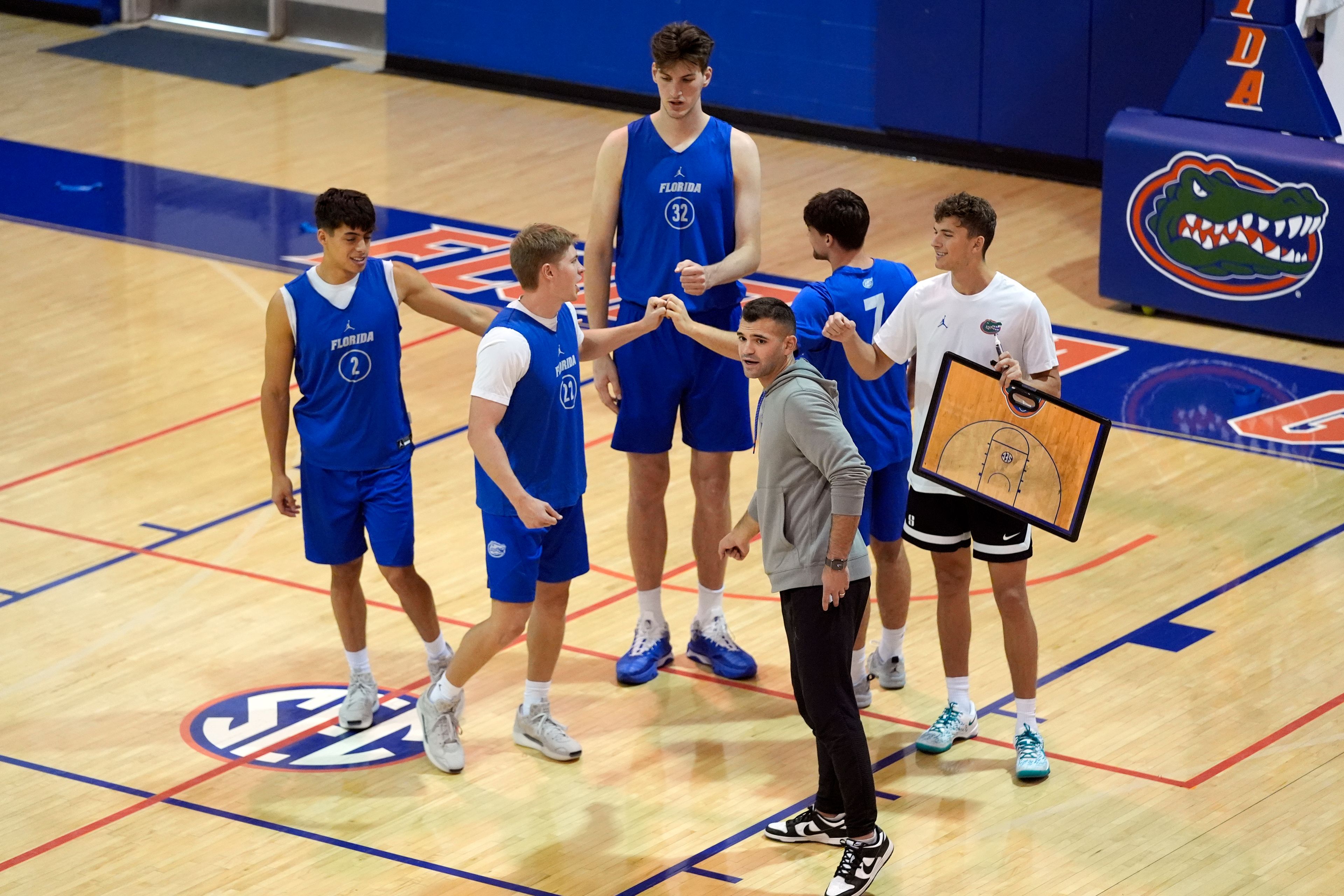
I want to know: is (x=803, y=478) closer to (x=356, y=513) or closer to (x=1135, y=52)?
(x=356, y=513)

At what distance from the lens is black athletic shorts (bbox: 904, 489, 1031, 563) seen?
252 inches

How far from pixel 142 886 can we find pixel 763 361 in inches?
92.1

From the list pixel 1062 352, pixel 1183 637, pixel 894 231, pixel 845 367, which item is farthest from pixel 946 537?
pixel 894 231

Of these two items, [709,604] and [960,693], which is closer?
[960,693]

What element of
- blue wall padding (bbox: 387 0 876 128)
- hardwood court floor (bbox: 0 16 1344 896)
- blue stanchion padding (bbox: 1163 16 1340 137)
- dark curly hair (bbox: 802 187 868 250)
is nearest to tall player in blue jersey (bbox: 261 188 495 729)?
hardwood court floor (bbox: 0 16 1344 896)

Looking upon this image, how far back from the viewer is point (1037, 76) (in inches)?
565

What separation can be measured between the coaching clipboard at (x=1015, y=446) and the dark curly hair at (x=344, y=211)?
189cm

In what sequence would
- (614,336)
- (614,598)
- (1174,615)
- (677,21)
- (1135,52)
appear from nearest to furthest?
1. (614,336)
2. (1174,615)
3. (614,598)
4. (1135,52)
5. (677,21)

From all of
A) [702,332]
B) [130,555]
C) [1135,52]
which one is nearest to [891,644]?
[702,332]

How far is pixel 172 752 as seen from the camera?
269 inches

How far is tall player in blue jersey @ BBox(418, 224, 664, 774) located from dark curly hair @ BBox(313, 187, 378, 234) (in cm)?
55

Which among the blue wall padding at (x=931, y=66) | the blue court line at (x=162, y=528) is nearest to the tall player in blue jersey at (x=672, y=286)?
the blue court line at (x=162, y=528)

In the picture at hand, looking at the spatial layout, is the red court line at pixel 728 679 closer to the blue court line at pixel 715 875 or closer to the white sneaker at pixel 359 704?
the white sneaker at pixel 359 704

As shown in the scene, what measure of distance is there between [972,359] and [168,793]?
287cm
